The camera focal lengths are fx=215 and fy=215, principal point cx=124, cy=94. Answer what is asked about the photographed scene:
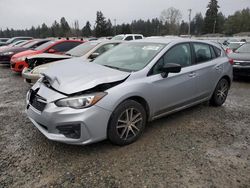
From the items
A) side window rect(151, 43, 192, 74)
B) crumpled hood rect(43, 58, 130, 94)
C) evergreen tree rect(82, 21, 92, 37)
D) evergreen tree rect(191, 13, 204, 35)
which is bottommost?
crumpled hood rect(43, 58, 130, 94)

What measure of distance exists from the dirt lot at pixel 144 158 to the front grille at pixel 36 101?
0.62 m

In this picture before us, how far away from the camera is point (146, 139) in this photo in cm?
342

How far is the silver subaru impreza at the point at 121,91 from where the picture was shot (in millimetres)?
2725

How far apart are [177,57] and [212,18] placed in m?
73.1

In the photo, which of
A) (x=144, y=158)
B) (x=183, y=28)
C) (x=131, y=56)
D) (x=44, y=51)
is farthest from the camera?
(x=183, y=28)

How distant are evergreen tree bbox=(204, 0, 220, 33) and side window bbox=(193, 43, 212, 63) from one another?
6995cm

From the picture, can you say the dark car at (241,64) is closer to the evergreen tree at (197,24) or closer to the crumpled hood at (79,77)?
the crumpled hood at (79,77)

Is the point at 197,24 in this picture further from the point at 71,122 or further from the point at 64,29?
the point at 71,122

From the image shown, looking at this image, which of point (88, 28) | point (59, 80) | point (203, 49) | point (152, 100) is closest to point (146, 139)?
point (152, 100)

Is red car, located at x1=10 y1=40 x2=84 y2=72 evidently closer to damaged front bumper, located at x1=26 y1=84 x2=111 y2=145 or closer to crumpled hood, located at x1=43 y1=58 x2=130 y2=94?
crumpled hood, located at x1=43 y1=58 x2=130 y2=94

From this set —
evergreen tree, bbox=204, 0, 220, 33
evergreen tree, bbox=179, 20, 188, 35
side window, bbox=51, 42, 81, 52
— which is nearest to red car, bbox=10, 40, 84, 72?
side window, bbox=51, 42, 81, 52

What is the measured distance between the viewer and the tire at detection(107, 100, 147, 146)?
2.94 meters

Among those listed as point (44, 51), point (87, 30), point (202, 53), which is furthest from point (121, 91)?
point (87, 30)

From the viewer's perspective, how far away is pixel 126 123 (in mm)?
3115
